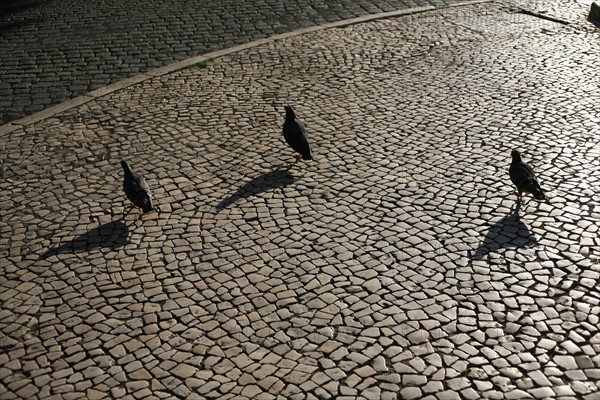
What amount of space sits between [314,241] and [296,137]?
1679 mm

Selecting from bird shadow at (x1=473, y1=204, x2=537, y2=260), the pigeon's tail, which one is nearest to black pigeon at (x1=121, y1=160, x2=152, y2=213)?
the pigeon's tail

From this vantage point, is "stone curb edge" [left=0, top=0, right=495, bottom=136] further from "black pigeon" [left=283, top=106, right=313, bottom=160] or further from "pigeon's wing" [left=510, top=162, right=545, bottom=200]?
"pigeon's wing" [left=510, top=162, right=545, bottom=200]

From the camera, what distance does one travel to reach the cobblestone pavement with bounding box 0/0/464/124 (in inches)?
427

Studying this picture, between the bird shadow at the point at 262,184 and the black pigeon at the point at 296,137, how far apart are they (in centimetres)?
27

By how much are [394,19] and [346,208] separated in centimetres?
689

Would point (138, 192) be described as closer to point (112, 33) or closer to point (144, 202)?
point (144, 202)

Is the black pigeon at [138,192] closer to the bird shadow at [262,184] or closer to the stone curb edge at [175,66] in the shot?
the bird shadow at [262,184]

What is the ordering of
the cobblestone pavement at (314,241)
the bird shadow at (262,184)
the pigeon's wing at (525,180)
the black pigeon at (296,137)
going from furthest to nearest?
the black pigeon at (296,137) < the bird shadow at (262,184) < the pigeon's wing at (525,180) < the cobblestone pavement at (314,241)

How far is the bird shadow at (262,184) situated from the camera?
7543 millimetres

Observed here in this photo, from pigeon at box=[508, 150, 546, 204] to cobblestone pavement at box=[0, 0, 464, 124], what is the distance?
639cm

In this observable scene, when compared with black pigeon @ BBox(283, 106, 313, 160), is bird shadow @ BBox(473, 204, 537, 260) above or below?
below

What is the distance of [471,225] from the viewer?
6859mm

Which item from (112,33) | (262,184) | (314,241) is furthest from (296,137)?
(112,33)

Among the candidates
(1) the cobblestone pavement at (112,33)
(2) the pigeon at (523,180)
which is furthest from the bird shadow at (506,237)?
(1) the cobblestone pavement at (112,33)
